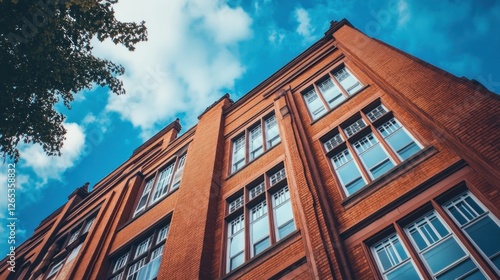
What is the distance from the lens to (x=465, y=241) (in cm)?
561

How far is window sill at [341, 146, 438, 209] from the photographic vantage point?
7402 millimetres

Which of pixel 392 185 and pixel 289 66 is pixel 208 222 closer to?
pixel 392 185

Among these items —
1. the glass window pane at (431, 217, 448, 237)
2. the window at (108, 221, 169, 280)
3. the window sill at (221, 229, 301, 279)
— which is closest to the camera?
the glass window pane at (431, 217, 448, 237)

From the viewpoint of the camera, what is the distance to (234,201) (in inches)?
448

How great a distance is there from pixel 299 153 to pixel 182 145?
9.43 meters

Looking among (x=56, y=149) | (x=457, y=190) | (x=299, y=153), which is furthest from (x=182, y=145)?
(x=457, y=190)

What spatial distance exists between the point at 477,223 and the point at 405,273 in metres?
1.53

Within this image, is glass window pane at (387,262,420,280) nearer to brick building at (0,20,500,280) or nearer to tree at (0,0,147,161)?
brick building at (0,20,500,280)

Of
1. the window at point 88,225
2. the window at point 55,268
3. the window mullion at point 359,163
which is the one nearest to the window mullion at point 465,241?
the window mullion at point 359,163

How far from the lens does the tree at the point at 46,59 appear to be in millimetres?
9367

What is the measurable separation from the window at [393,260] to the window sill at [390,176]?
4.08 feet

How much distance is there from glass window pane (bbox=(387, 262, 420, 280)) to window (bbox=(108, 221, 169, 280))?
24.3ft

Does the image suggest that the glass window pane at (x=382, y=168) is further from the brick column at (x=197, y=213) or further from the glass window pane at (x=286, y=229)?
the brick column at (x=197, y=213)

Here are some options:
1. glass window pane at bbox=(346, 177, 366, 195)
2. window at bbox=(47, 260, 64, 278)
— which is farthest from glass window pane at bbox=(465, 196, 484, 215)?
window at bbox=(47, 260, 64, 278)
